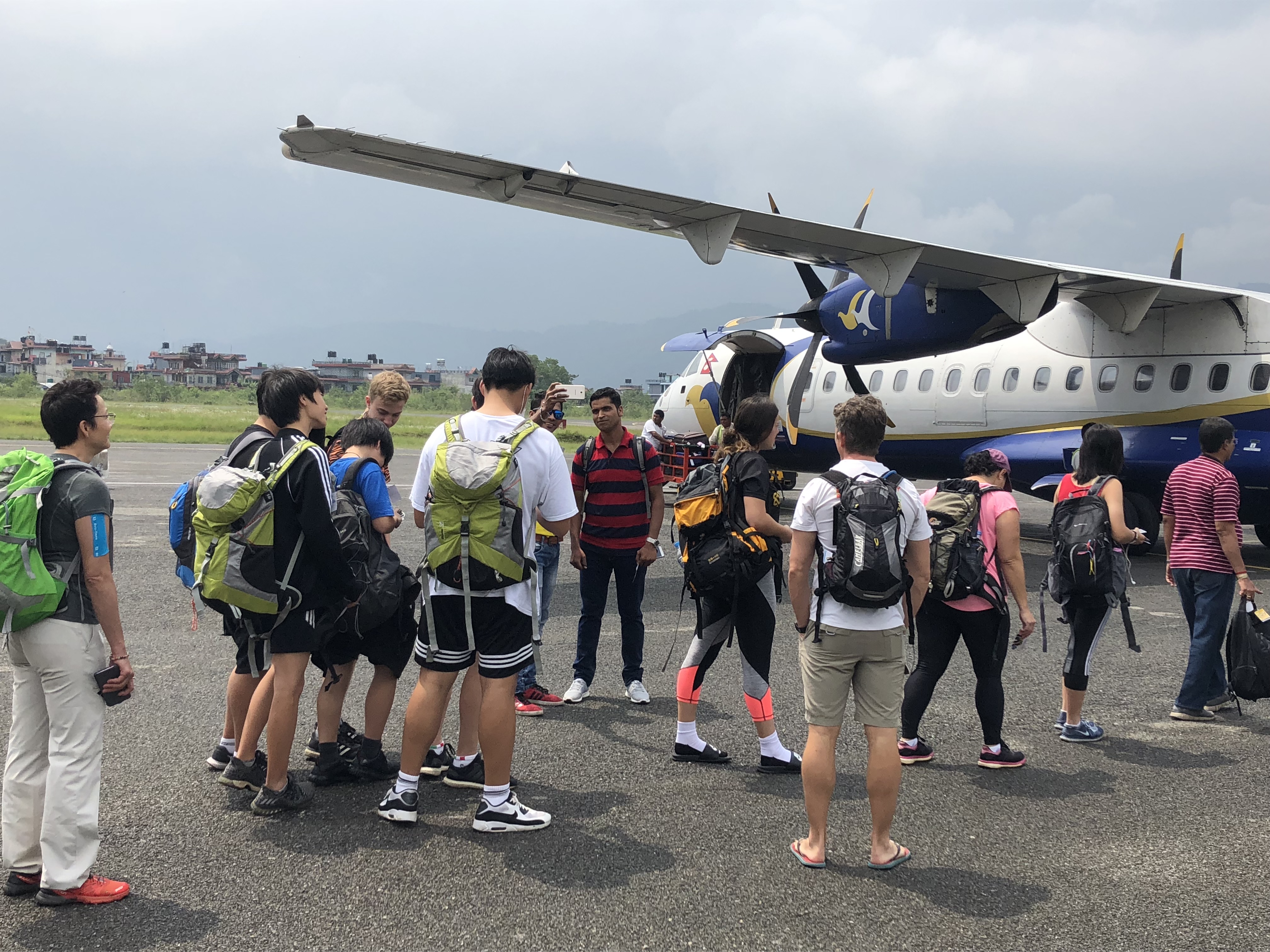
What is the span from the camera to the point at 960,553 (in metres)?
4.56

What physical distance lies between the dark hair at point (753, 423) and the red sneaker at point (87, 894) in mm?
3062

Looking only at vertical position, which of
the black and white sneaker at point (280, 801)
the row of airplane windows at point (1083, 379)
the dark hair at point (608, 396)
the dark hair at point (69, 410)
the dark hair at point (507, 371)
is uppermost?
the row of airplane windows at point (1083, 379)

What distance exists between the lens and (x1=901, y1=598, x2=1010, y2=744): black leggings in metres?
4.62

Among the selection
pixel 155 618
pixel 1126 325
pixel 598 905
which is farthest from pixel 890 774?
pixel 1126 325

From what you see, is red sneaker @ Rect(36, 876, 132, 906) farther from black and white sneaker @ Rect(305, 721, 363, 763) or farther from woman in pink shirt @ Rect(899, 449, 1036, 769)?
woman in pink shirt @ Rect(899, 449, 1036, 769)

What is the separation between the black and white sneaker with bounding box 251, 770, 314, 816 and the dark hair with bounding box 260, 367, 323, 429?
5.08 feet

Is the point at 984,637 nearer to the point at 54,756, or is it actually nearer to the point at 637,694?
the point at 637,694

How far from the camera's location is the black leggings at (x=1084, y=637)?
200 inches

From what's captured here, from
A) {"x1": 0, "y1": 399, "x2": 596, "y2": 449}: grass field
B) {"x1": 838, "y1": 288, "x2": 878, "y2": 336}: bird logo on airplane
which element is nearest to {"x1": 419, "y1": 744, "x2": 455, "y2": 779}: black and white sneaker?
{"x1": 838, "y1": 288, "x2": 878, "y2": 336}: bird logo on airplane

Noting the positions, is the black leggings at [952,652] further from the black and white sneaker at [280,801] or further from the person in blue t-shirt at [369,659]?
the black and white sneaker at [280,801]

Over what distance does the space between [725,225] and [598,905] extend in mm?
7477

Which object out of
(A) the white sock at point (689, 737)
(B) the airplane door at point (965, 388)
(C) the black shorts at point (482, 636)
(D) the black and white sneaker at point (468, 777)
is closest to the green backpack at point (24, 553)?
(C) the black shorts at point (482, 636)

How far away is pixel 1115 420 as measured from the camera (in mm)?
11547

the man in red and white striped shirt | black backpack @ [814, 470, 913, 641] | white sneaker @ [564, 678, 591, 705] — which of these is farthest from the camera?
white sneaker @ [564, 678, 591, 705]
